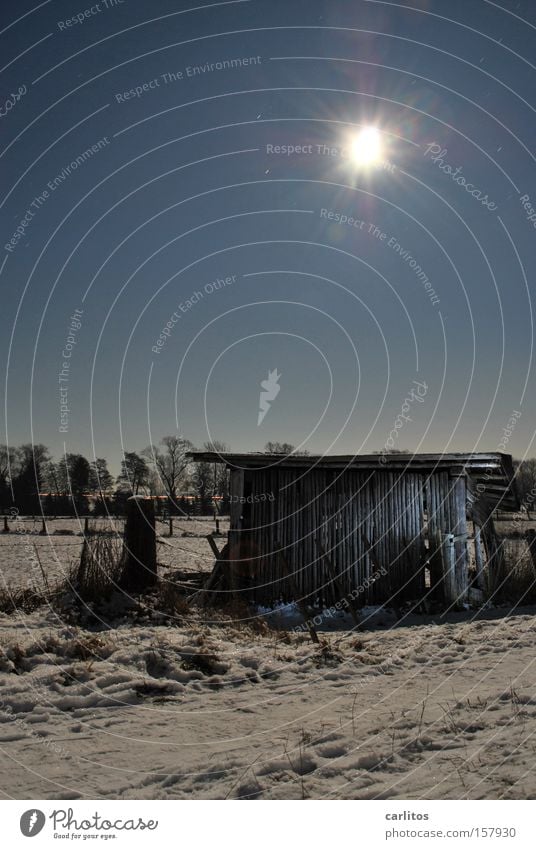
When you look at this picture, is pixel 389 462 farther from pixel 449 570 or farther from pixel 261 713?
pixel 261 713

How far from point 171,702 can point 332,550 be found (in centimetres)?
885

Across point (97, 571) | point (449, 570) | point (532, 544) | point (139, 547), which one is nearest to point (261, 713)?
point (97, 571)

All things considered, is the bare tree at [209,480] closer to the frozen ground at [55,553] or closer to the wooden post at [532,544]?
the frozen ground at [55,553]

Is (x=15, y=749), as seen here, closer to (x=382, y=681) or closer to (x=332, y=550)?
(x=382, y=681)

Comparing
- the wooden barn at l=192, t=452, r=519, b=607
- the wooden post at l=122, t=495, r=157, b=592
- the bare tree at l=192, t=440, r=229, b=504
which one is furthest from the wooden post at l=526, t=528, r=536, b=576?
the bare tree at l=192, t=440, r=229, b=504

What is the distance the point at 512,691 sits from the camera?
6.78 meters

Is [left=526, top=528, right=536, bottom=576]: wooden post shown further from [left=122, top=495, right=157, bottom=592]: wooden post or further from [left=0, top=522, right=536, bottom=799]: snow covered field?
[left=122, top=495, right=157, bottom=592]: wooden post

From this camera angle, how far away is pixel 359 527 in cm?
1555

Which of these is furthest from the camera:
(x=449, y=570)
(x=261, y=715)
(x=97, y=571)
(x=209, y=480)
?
(x=209, y=480)

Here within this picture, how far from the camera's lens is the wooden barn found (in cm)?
1495

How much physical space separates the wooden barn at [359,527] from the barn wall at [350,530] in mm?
27

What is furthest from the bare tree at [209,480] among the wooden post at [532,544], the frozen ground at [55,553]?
the wooden post at [532,544]
